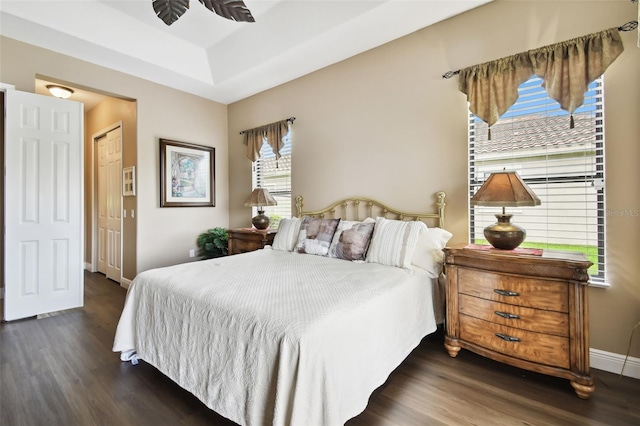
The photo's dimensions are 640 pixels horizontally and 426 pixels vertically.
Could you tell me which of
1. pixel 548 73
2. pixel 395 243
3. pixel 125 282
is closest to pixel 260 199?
pixel 395 243

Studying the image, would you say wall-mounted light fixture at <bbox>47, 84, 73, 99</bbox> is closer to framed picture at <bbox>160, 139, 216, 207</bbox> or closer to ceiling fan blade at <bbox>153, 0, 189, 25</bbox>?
framed picture at <bbox>160, 139, 216, 207</bbox>

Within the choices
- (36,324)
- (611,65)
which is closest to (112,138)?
(36,324)

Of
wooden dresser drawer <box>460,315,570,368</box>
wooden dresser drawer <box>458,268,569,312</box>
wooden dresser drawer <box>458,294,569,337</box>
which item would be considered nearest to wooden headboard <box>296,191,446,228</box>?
wooden dresser drawer <box>458,268,569,312</box>

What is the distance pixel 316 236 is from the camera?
2.83 meters

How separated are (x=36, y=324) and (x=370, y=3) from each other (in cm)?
424

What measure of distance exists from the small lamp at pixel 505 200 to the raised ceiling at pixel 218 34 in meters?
1.54

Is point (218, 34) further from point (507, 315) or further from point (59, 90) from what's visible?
point (507, 315)

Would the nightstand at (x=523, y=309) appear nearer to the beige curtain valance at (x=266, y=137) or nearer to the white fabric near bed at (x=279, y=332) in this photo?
the white fabric near bed at (x=279, y=332)

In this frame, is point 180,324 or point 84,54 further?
point 84,54

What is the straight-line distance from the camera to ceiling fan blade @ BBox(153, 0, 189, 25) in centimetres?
171

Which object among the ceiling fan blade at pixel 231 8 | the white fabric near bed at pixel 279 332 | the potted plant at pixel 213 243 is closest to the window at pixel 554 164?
the white fabric near bed at pixel 279 332

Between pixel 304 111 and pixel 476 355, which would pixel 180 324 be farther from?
pixel 304 111

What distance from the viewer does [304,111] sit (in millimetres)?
3697

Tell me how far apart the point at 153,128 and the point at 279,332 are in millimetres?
3790
